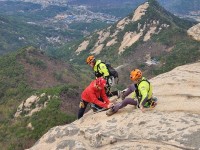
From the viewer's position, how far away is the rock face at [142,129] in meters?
15.8

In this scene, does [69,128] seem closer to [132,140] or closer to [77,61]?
[132,140]

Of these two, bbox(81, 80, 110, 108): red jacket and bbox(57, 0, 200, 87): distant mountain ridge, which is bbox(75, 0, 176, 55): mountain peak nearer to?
bbox(57, 0, 200, 87): distant mountain ridge

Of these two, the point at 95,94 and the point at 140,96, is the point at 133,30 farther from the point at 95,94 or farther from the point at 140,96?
the point at 140,96

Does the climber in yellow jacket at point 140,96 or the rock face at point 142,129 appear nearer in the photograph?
the rock face at point 142,129

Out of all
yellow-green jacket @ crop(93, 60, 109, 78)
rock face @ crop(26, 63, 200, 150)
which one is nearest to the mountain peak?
yellow-green jacket @ crop(93, 60, 109, 78)

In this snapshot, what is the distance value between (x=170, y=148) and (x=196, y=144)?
1.04m

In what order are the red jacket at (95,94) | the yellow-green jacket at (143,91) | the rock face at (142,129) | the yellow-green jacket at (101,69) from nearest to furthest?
the rock face at (142,129) → the yellow-green jacket at (143,91) → the red jacket at (95,94) → the yellow-green jacket at (101,69)

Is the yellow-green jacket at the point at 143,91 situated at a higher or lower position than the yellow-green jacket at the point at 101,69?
lower

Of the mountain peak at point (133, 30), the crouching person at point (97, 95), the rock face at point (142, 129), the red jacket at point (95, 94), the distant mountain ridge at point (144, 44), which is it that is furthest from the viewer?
the mountain peak at point (133, 30)

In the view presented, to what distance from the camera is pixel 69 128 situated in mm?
19234

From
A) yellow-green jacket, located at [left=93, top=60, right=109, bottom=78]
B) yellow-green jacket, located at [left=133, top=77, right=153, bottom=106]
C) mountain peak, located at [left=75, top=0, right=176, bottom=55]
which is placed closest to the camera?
yellow-green jacket, located at [left=133, top=77, right=153, bottom=106]

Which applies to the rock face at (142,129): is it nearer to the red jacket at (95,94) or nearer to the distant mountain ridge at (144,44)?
the red jacket at (95,94)

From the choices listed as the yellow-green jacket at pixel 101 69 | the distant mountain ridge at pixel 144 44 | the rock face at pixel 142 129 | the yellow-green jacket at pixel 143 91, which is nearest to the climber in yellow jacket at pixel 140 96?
the yellow-green jacket at pixel 143 91

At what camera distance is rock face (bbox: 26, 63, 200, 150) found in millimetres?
15789
